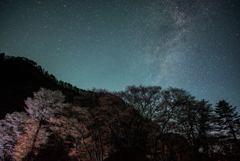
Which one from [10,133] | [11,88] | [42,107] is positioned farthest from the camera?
[11,88]

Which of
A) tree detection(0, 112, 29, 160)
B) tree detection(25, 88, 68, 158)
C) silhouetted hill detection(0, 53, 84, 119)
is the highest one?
silhouetted hill detection(0, 53, 84, 119)

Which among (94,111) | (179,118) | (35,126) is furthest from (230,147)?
(35,126)

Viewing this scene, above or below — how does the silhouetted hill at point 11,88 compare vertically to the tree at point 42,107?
above

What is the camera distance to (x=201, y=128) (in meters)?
15.3

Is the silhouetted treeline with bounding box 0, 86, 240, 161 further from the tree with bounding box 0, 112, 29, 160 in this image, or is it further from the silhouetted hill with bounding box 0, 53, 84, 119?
the silhouetted hill with bounding box 0, 53, 84, 119

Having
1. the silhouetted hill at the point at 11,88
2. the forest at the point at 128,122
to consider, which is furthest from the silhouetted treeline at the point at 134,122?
the silhouetted hill at the point at 11,88

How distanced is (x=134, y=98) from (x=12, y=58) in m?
103

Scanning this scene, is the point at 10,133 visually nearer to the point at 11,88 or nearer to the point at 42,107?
the point at 42,107

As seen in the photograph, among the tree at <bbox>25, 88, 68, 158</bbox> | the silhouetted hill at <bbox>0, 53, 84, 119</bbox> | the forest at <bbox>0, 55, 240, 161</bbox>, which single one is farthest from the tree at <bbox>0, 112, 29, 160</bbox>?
the silhouetted hill at <bbox>0, 53, 84, 119</bbox>

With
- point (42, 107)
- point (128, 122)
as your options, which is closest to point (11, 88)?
point (42, 107)

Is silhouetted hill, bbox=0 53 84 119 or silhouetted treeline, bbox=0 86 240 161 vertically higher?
silhouetted hill, bbox=0 53 84 119

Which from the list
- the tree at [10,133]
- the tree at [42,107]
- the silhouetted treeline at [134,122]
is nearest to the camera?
the silhouetted treeline at [134,122]

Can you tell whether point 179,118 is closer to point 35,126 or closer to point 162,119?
point 162,119

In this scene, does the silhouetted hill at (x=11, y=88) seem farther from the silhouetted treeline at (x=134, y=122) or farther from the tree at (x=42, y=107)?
A: the tree at (x=42, y=107)
